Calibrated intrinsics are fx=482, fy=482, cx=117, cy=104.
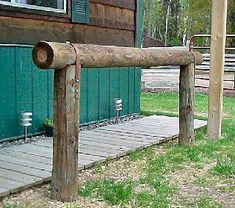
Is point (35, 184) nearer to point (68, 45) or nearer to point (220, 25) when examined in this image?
point (68, 45)

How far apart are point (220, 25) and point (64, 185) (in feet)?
10.5

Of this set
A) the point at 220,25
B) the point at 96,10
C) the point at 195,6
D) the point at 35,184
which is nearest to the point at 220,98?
the point at 220,25

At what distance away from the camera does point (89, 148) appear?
5281 mm

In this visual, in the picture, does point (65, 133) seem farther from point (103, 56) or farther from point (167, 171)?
point (167, 171)

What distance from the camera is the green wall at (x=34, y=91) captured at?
215 inches

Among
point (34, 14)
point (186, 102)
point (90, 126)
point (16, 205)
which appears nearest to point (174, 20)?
point (90, 126)

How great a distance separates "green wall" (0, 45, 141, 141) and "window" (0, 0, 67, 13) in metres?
0.49

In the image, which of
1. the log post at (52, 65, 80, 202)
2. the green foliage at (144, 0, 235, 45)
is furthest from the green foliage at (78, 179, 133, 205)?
the green foliage at (144, 0, 235, 45)

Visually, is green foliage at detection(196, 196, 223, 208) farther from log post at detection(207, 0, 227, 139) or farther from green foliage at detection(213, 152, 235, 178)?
log post at detection(207, 0, 227, 139)

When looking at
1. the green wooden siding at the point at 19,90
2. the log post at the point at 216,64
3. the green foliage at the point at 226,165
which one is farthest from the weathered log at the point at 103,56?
the green wooden siding at the point at 19,90

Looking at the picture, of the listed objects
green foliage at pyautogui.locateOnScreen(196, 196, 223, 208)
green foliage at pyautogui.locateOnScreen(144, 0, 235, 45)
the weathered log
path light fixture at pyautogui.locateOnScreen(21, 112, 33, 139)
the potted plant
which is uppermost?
green foliage at pyautogui.locateOnScreen(144, 0, 235, 45)

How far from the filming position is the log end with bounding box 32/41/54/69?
341 cm

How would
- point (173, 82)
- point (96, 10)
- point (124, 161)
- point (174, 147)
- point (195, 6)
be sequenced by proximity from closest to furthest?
point (124, 161), point (174, 147), point (96, 10), point (173, 82), point (195, 6)

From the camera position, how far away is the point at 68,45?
3.60 meters
